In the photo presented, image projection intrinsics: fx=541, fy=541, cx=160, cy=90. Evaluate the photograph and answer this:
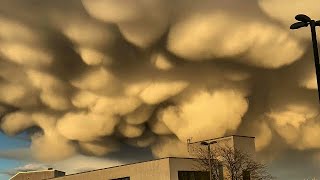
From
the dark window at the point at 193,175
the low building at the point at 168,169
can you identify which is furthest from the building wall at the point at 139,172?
the dark window at the point at 193,175

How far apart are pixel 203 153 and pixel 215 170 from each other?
7.08 meters

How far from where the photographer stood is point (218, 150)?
80.9m

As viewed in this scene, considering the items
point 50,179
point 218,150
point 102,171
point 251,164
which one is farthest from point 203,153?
point 50,179

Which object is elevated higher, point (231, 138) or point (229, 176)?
point (231, 138)

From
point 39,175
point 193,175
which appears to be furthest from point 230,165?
point 39,175

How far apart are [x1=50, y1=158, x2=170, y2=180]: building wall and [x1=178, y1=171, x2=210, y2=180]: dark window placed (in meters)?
2.58

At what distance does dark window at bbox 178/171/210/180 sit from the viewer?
3050 inches

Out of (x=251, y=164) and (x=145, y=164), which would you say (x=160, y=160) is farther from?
(x=251, y=164)

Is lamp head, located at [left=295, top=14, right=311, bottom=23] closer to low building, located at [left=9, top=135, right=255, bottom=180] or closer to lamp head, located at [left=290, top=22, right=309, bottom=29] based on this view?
lamp head, located at [left=290, top=22, right=309, bottom=29]

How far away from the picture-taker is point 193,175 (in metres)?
78.4

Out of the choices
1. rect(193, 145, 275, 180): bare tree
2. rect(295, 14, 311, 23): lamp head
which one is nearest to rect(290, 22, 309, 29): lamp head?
rect(295, 14, 311, 23): lamp head

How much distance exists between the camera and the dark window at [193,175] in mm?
77481

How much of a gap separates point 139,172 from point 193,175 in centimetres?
795

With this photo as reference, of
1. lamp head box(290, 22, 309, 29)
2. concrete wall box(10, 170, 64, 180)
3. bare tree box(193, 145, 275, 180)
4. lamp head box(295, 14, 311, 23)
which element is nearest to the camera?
lamp head box(295, 14, 311, 23)
